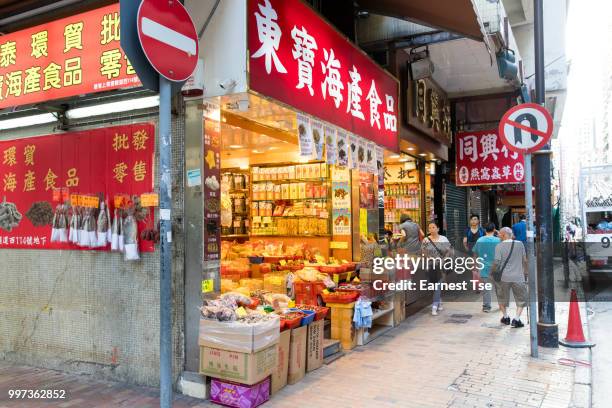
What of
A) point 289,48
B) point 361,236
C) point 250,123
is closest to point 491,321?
point 361,236

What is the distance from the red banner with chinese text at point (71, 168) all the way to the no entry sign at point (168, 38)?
2.35 meters

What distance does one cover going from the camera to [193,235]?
17.2ft

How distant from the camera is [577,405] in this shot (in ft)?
16.8

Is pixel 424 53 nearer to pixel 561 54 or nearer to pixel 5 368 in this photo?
pixel 561 54

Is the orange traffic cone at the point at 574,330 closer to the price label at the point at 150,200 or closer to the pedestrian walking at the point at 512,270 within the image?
the pedestrian walking at the point at 512,270

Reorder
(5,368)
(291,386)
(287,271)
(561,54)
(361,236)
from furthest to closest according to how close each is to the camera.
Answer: (561,54) → (361,236) → (287,271) → (5,368) → (291,386)

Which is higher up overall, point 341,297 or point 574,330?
point 341,297

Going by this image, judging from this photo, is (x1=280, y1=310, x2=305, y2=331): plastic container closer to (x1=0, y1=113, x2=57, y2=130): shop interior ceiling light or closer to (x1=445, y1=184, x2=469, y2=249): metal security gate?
(x1=0, y1=113, x2=57, y2=130): shop interior ceiling light

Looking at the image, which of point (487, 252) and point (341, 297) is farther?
point (487, 252)

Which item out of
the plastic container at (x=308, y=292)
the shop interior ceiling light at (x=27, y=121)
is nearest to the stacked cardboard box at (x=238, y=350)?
the plastic container at (x=308, y=292)

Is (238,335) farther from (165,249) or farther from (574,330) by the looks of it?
(574,330)

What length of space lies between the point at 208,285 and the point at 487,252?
260 inches

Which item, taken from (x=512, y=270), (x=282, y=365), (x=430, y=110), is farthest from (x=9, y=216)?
(x=430, y=110)

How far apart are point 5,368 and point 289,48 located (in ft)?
18.1
